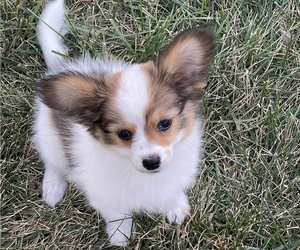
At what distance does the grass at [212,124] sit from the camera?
12.4 ft

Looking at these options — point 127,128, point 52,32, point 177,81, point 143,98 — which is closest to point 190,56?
point 177,81

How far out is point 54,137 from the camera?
363 centimetres

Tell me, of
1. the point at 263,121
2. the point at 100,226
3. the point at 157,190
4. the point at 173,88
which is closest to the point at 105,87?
the point at 173,88

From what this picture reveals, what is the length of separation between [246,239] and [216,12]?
64.8 inches

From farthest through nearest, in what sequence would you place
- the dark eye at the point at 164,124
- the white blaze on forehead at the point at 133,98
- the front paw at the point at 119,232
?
the front paw at the point at 119,232
the dark eye at the point at 164,124
the white blaze on forehead at the point at 133,98

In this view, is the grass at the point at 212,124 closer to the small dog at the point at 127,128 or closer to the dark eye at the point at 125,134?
the small dog at the point at 127,128

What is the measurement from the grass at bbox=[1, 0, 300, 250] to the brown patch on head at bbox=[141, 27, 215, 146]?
980mm

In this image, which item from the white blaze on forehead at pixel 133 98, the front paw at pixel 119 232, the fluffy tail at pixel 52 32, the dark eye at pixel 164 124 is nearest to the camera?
the white blaze on forehead at pixel 133 98

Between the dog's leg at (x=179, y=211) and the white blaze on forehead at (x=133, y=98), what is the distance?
3.81 ft

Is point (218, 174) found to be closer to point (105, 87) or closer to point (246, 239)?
point (246, 239)

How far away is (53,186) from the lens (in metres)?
3.95

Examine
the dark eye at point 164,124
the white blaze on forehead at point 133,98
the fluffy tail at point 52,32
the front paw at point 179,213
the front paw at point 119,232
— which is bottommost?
the front paw at point 119,232

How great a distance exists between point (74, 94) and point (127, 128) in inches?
12.3

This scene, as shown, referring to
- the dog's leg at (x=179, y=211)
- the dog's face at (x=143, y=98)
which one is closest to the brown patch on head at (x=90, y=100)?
the dog's face at (x=143, y=98)
